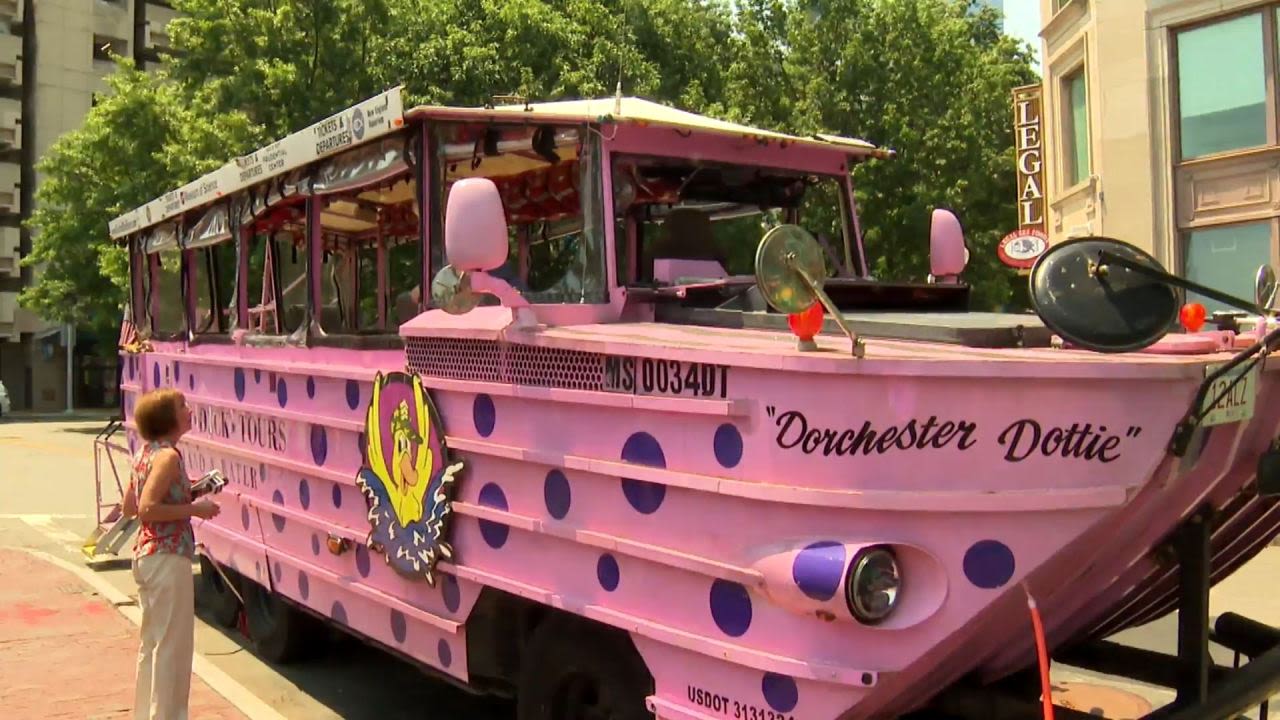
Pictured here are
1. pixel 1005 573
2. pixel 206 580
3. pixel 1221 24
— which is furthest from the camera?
pixel 1221 24

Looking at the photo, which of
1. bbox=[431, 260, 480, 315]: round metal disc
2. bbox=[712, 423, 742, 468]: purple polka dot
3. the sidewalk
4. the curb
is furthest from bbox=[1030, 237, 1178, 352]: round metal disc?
the sidewalk

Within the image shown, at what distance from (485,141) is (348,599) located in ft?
6.92

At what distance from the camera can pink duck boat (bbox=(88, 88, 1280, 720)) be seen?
254 centimetres

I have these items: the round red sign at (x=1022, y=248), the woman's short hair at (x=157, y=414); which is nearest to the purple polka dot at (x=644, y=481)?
the woman's short hair at (x=157, y=414)

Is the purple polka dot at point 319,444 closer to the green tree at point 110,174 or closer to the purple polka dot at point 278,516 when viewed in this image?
the purple polka dot at point 278,516

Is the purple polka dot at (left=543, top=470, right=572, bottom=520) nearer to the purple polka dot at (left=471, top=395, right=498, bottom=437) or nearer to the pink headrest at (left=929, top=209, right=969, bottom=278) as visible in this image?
the purple polka dot at (left=471, top=395, right=498, bottom=437)

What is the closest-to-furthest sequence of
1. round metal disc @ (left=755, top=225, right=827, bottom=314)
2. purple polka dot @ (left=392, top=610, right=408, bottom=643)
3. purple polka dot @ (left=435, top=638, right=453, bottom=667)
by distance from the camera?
round metal disc @ (left=755, top=225, right=827, bottom=314) < purple polka dot @ (left=435, top=638, right=453, bottom=667) < purple polka dot @ (left=392, top=610, right=408, bottom=643)

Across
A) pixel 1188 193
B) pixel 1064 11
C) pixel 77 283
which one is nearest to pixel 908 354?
pixel 1188 193

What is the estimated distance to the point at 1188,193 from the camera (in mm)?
13805

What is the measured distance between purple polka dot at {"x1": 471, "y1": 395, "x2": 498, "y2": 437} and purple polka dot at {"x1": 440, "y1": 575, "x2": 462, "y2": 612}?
24.3 inches

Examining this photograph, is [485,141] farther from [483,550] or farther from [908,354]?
[908,354]

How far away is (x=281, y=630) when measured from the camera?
6230 mm

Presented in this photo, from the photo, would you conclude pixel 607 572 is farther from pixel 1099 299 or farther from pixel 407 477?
pixel 1099 299

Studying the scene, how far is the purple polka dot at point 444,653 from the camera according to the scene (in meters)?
4.11
